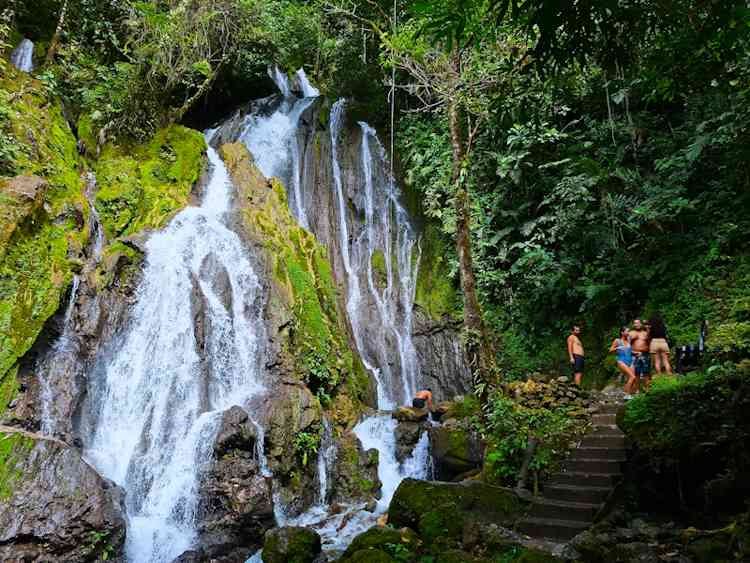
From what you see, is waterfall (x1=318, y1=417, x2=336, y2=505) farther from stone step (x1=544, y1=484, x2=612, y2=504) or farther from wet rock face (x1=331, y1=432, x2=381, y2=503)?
stone step (x1=544, y1=484, x2=612, y2=504)

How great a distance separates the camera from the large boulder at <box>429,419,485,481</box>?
31.5ft

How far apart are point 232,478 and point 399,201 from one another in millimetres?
11919

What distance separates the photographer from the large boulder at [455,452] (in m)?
9.60

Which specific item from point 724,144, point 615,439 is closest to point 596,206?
point 724,144

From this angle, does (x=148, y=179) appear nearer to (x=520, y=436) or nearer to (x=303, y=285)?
(x=303, y=285)

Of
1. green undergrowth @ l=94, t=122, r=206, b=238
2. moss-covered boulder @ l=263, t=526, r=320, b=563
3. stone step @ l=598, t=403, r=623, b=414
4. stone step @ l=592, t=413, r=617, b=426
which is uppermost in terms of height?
green undergrowth @ l=94, t=122, r=206, b=238

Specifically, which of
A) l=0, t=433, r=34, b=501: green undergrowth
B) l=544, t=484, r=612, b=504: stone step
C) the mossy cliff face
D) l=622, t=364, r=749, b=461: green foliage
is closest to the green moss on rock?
the mossy cliff face

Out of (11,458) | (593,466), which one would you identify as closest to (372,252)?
(593,466)

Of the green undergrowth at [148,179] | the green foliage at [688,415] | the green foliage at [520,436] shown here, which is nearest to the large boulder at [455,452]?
the green foliage at [520,436]

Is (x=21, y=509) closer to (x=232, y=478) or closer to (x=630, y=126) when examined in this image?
(x=232, y=478)

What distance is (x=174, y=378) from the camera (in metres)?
9.56

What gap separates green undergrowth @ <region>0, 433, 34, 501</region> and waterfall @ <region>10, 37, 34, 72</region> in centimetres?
1204

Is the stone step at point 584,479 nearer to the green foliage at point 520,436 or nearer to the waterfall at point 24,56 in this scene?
the green foliage at point 520,436

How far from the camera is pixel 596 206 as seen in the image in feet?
44.5
